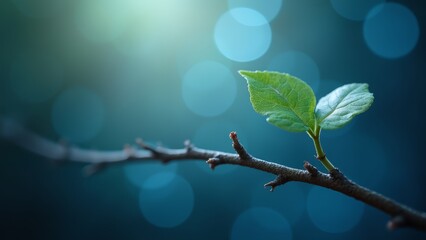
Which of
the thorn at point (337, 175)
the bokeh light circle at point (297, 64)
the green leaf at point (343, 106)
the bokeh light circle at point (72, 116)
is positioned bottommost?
the bokeh light circle at point (72, 116)

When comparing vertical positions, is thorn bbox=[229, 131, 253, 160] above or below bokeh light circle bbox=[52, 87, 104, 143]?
above

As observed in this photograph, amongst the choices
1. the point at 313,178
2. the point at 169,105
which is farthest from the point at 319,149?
the point at 169,105

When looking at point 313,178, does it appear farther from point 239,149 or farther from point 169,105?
point 169,105

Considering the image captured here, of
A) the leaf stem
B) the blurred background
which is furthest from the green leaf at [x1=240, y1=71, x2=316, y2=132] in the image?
the blurred background

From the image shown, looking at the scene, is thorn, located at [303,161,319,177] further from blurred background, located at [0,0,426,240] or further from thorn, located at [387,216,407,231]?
blurred background, located at [0,0,426,240]

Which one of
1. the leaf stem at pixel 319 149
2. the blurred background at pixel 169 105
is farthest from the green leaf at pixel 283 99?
the blurred background at pixel 169 105

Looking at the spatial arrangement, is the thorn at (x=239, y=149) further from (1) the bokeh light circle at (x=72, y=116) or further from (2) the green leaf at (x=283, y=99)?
(1) the bokeh light circle at (x=72, y=116)

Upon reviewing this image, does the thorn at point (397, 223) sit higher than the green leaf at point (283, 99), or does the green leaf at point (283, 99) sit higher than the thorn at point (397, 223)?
the green leaf at point (283, 99)

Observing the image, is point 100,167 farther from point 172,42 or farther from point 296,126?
point 172,42
